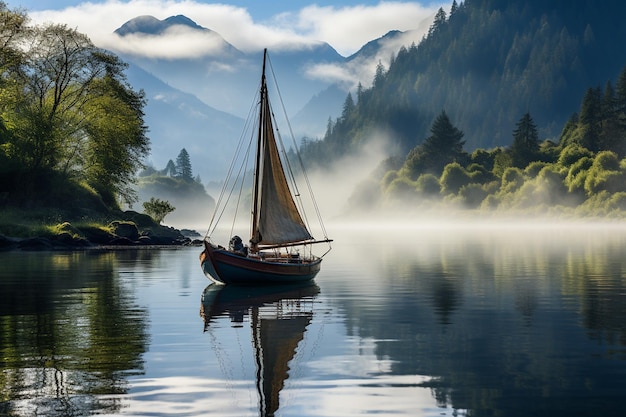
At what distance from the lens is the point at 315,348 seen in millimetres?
23281

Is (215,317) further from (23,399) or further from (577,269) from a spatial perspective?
(577,269)

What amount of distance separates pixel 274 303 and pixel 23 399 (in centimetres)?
2028

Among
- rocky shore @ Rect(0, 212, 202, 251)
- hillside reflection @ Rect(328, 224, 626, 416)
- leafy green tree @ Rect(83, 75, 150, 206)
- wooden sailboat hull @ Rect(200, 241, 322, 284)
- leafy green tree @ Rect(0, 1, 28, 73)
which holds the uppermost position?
leafy green tree @ Rect(0, 1, 28, 73)

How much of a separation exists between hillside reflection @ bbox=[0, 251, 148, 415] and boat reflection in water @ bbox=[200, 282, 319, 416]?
3219mm

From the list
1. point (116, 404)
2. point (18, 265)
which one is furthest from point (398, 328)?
point (18, 265)

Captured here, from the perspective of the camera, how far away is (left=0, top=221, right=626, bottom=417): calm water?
16.6m

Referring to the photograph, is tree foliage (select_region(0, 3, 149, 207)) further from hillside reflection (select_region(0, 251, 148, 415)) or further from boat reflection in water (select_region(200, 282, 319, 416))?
boat reflection in water (select_region(200, 282, 319, 416))

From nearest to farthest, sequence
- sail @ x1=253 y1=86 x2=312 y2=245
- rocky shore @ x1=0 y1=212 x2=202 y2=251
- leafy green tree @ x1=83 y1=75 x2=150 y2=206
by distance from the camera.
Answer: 1. sail @ x1=253 y1=86 x2=312 y2=245
2. rocky shore @ x1=0 y1=212 x2=202 y2=251
3. leafy green tree @ x1=83 y1=75 x2=150 y2=206

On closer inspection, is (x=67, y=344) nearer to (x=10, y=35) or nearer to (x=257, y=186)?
(x=257, y=186)

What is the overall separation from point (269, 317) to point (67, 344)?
9241 millimetres

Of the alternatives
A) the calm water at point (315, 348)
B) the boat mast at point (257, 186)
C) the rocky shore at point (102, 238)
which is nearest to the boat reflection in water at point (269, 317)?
the calm water at point (315, 348)

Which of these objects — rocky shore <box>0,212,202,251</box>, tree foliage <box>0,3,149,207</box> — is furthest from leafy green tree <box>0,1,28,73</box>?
rocky shore <box>0,212,202,251</box>

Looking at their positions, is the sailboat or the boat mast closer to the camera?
the sailboat

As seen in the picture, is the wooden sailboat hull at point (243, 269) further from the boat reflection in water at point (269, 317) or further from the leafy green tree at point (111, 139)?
the leafy green tree at point (111, 139)
